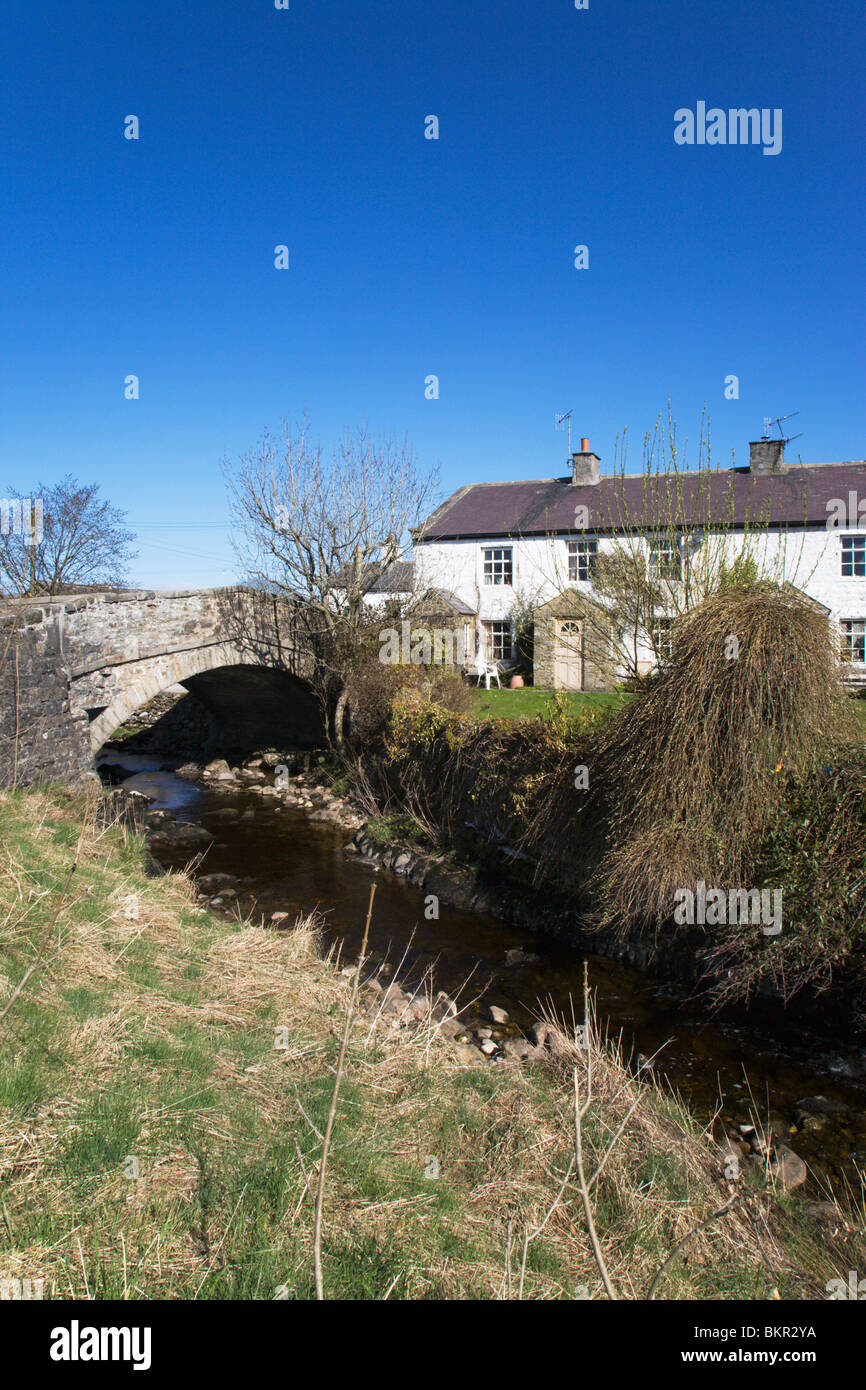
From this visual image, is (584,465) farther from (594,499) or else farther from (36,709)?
(36,709)

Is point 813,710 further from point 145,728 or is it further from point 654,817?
point 145,728

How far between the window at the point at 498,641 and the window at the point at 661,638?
687 inches

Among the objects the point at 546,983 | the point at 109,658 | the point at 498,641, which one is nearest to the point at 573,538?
the point at 498,641

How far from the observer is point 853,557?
80.5 ft

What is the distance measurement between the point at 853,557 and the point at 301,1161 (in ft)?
84.3

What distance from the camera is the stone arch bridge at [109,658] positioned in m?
12.9

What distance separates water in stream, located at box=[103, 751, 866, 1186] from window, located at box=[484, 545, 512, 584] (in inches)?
568

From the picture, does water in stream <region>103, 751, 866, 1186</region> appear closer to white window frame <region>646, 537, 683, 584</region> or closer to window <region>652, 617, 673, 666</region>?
window <region>652, 617, 673, 666</region>

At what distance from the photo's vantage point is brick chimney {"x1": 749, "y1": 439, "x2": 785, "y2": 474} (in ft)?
82.5

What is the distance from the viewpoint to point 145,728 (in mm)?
27203

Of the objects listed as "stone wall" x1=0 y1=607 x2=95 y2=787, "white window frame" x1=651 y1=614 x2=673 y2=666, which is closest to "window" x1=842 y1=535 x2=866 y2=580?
"white window frame" x1=651 y1=614 x2=673 y2=666

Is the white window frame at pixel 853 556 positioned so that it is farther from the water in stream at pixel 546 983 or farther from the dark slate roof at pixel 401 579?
the water in stream at pixel 546 983
